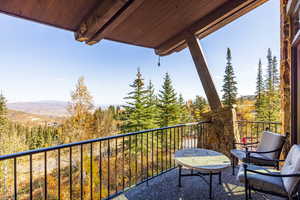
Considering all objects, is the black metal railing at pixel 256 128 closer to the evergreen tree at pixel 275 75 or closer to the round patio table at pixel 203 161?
the round patio table at pixel 203 161

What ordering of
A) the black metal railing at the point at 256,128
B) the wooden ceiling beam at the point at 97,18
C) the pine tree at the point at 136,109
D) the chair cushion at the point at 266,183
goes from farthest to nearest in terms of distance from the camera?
the pine tree at the point at 136,109 → the black metal railing at the point at 256,128 → the wooden ceiling beam at the point at 97,18 → the chair cushion at the point at 266,183

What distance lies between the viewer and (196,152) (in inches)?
111

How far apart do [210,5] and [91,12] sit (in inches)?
86.4

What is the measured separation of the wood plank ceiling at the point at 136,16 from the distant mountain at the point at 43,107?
13125 mm

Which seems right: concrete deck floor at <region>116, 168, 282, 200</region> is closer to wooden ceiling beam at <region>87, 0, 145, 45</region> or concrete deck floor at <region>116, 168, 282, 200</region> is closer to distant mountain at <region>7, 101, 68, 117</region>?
wooden ceiling beam at <region>87, 0, 145, 45</region>

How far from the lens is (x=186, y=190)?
2533 mm

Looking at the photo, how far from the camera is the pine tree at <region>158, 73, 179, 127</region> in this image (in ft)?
53.1

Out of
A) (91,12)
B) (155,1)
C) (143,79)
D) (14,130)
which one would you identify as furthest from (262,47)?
(14,130)

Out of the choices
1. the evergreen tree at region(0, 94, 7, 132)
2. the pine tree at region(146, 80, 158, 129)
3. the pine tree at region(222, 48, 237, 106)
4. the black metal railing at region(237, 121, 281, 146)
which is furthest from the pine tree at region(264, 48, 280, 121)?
the evergreen tree at region(0, 94, 7, 132)

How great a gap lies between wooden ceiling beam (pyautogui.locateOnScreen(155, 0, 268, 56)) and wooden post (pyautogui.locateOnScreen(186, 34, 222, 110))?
0.19 meters

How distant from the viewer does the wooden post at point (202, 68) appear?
3473 mm

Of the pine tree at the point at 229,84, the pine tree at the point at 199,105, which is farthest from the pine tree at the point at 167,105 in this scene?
the pine tree at the point at 229,84

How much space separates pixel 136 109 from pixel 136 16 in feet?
39.7

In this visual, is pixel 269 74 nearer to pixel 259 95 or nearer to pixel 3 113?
pixel 259 95
